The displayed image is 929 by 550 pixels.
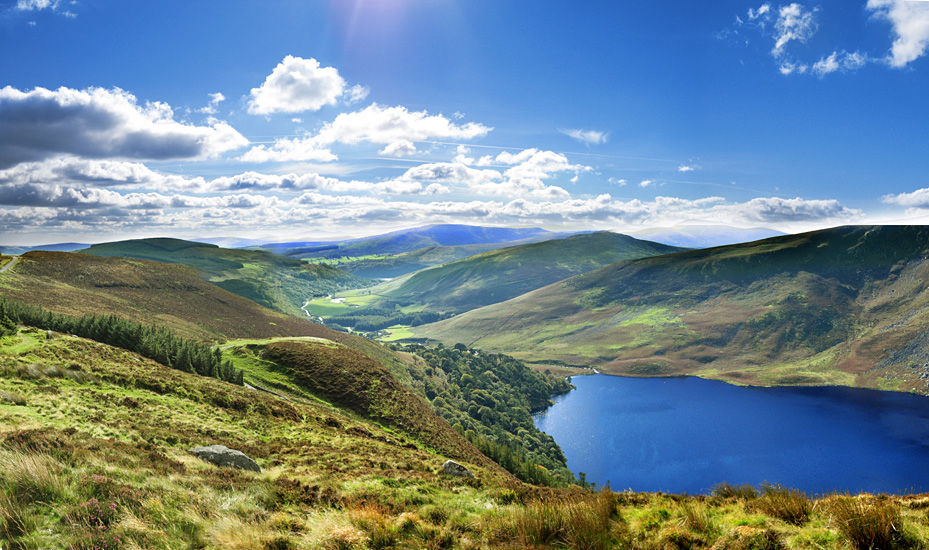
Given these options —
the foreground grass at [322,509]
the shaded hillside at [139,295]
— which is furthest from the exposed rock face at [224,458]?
the shaded hillside at [139,295]

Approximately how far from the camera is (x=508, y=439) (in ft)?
321

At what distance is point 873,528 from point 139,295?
14113cm

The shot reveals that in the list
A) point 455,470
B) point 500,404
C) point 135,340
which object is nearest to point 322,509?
point 455,470

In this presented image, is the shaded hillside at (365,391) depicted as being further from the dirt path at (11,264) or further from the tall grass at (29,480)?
the dirt path at (11,264)

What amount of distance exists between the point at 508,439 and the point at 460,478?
8285 cm

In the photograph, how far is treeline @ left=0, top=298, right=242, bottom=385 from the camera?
42.2m

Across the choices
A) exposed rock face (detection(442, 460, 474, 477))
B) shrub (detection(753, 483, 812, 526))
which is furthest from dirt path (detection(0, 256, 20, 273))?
shrub (detection(753, 483, 812, 526))

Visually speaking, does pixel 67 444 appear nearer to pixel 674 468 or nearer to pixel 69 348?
pixel 69 348

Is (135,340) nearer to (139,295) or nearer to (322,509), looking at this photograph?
(322,509)

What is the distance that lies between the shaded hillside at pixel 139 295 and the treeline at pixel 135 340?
31.4m

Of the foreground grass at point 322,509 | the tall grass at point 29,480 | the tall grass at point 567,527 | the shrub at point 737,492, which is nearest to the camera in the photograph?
the foreground grass at point 322,509

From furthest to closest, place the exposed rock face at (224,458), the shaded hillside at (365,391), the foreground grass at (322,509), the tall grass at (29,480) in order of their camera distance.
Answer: the shaded hillside at (365,391) < the exposed rock face at (224,458) < the tall grass at (29,480) < the foreground grass at (322,509)

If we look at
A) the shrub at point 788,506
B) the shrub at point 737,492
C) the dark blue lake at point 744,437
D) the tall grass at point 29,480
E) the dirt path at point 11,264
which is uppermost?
the dirt path at point 11,264

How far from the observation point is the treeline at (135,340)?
4222 cm
